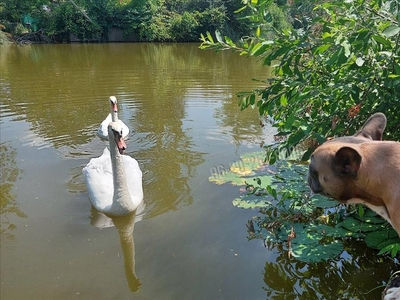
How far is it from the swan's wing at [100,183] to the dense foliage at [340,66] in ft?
7.87

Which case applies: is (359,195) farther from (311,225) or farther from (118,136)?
(118,136)

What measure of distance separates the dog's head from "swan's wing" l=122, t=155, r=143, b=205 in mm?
3173

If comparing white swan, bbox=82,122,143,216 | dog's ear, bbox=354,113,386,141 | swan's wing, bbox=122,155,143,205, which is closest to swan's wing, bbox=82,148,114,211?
white swan, bbox=82,122,143,216

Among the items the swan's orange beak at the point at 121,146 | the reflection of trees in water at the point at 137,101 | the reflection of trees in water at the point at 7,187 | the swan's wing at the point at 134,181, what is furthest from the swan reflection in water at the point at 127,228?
the reflection of trees in water at the point at 7,187

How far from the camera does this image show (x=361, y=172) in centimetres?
210

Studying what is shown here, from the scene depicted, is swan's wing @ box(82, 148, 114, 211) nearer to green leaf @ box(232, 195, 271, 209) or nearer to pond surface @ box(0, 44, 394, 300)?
pond surface @ box(0, 44, 394, 300)

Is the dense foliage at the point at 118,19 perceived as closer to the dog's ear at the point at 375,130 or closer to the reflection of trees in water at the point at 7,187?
the reflection of trees in water at the point at 7,187

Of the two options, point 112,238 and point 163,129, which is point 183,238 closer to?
point 112,238

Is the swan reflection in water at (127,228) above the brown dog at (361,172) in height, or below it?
below

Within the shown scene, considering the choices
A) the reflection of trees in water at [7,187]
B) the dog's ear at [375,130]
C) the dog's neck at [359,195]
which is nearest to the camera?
the dog's neck at [359,195]

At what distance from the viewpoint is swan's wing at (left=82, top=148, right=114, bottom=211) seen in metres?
4.91

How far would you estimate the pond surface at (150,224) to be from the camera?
354cm

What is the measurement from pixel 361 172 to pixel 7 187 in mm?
5206

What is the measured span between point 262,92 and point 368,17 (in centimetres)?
Result: 101
